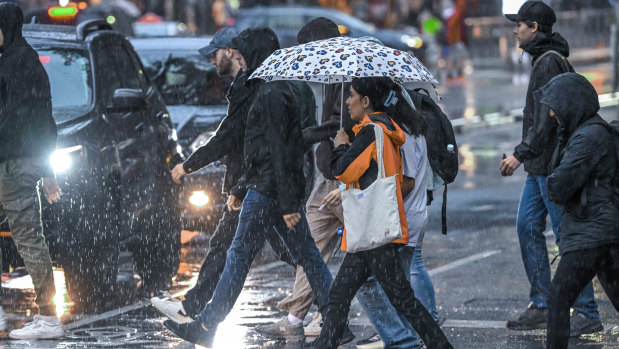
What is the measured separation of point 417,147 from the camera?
6.54 metres

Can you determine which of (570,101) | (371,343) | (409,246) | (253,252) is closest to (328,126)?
(253,252)

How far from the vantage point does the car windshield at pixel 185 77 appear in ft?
39.9

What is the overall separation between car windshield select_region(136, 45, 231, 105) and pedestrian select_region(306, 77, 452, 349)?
5.74 metres

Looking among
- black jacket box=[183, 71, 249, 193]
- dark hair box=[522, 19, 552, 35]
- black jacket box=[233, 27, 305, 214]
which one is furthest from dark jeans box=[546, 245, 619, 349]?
black jacket box=[183, 71, 249, 193]

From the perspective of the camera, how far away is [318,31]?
7.47 meters

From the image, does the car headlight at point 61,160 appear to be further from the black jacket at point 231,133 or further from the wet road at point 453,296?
the black jacket at point 231,133

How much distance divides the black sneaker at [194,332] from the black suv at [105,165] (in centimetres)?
145

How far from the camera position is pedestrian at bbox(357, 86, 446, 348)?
6.50 meters

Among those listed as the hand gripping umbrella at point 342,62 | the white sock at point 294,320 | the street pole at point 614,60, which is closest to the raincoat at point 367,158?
the hand gripping umbrella at point 342,62

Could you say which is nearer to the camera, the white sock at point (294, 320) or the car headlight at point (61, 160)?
the white sock at point (294, 320)

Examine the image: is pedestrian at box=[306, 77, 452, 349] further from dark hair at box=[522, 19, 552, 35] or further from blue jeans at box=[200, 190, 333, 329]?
dark hair at box=[522, 19, 552, 35]

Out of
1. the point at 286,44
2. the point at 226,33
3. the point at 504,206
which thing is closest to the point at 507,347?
the point at 226,33

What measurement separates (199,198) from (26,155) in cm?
362

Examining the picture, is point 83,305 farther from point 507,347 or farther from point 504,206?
point 504,206
